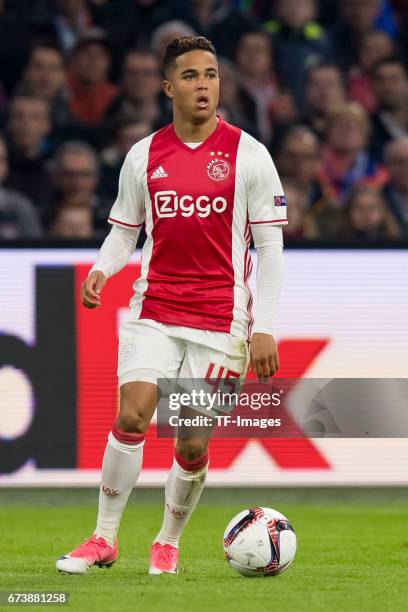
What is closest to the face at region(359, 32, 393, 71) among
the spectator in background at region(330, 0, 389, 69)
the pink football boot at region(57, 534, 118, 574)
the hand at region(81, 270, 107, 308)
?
the spectator in background at region(330, 0, 389, 69)

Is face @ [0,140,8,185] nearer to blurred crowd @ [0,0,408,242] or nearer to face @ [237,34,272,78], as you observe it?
blurred crowd @ [0,0,408,242]

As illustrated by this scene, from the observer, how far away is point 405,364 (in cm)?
962

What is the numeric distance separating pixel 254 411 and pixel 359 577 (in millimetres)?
871

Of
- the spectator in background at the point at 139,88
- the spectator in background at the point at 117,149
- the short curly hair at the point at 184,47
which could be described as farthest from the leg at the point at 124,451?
the spectator in background at the point at 139,88

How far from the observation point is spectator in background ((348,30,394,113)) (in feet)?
43.5

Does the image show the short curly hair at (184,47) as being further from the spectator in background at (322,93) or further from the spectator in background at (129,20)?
the spectator in background at (129,20)

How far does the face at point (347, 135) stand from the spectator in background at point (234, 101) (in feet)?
2.21

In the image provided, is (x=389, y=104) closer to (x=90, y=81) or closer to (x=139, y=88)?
(x=139, y=88)

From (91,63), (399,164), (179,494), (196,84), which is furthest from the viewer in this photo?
(91,63)

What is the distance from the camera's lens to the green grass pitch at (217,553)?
17.3 ft

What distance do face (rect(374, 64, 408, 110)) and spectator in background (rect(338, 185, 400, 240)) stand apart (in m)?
2.28

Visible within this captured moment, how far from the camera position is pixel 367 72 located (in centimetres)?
1334

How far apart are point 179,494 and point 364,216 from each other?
5.10 meters

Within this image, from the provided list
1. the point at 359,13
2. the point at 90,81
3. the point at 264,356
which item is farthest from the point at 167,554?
the point at 359,13
